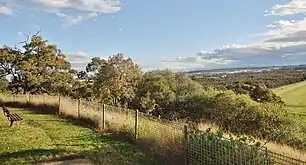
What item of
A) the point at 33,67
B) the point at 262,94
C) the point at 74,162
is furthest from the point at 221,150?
the point at 33,67

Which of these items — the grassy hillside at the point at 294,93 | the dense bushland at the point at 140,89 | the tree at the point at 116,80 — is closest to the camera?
the dense bushland at the point at 140,89

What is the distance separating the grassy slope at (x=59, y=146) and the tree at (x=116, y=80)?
18207mm

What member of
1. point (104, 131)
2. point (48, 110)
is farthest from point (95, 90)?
point (104, 131)

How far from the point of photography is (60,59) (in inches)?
1640

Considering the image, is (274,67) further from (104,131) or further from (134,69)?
(104,131)

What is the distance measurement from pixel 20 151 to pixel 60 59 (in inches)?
1264

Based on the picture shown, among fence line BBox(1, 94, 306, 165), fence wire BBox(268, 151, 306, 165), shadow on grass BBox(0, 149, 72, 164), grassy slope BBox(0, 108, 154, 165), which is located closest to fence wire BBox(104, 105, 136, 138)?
fence line BBox(1, 94, 306, 165)

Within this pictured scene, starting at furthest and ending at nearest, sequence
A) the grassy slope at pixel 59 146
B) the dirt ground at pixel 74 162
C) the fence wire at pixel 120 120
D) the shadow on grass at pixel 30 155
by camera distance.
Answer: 1. the fence wire at pixel 120 120
2. the grassy slope at pixel 59 146
3. the shadow on grass at pixel 30 155
4. the dirt ground at pixel 74 162

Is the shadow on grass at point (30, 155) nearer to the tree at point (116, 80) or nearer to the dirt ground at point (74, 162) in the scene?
the dirt ground at point (74, 162)

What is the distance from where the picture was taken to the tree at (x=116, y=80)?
3397cm

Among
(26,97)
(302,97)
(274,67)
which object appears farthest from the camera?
(274,67)

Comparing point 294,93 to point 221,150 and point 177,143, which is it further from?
point 221,150

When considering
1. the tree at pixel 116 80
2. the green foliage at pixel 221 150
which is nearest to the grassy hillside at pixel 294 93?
the tree at pixel 116 80

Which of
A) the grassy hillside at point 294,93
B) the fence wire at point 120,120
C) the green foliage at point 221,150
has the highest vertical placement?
the green foliage at point 221,150
